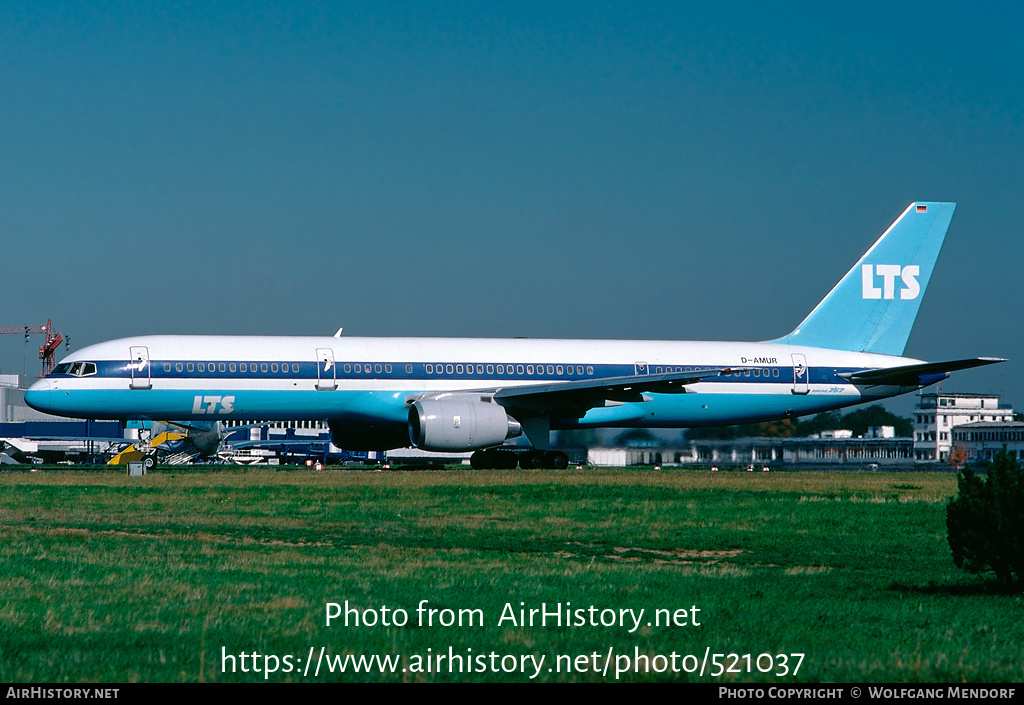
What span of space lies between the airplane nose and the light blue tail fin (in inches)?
1010

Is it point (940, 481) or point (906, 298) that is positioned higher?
point (906, 298)

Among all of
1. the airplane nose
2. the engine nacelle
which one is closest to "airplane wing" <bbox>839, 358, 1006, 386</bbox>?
the engine nacelle

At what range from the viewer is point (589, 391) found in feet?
117

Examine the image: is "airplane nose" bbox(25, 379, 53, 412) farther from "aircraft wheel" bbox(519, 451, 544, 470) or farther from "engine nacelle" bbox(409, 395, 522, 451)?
"aircraft wheel" bbox(519, 451, 544, 470)

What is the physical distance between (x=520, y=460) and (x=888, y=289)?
16028 mm

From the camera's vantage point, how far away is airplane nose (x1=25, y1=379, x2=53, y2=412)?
34.5 m

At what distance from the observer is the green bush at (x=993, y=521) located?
470 inches

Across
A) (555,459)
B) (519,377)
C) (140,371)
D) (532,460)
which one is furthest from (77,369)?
(555,459)

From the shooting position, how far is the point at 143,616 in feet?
32.5

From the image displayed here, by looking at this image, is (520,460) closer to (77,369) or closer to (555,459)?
(555,459)

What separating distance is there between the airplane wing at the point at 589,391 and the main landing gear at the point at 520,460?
1.80m

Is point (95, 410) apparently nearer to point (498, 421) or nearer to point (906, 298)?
point (498, 421)
